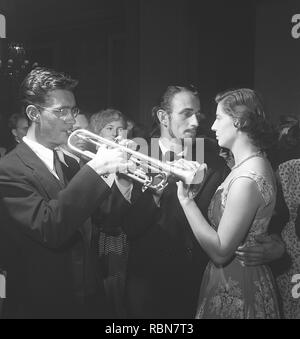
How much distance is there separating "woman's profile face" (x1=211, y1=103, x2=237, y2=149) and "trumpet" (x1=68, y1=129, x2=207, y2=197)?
208 millimetres

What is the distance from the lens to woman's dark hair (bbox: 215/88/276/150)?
2.48 metres

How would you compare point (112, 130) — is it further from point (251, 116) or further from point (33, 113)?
point (251, 116)

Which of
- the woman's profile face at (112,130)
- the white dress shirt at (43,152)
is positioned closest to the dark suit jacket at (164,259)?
the woman's profile face at (112,130)

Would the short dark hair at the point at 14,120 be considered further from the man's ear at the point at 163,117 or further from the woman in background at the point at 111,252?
the man's ear at the point at 163,117

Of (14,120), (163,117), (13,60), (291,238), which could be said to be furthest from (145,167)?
(13,60)

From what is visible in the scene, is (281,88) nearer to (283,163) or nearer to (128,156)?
(283,163)

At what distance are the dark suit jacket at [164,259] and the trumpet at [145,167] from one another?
117 millimetres

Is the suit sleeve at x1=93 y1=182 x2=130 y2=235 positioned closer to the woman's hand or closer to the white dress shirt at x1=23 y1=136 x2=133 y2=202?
the white dress shirt at x1=23 y1=136 x2=133 y2=202

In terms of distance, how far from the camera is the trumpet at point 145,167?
2457 mm

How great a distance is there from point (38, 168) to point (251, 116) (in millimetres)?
1037

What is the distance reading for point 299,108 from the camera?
109 inches

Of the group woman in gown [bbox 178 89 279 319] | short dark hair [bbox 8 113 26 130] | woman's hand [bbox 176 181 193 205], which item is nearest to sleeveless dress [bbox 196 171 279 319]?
woman in gown [bbox 178 89 279 319]
